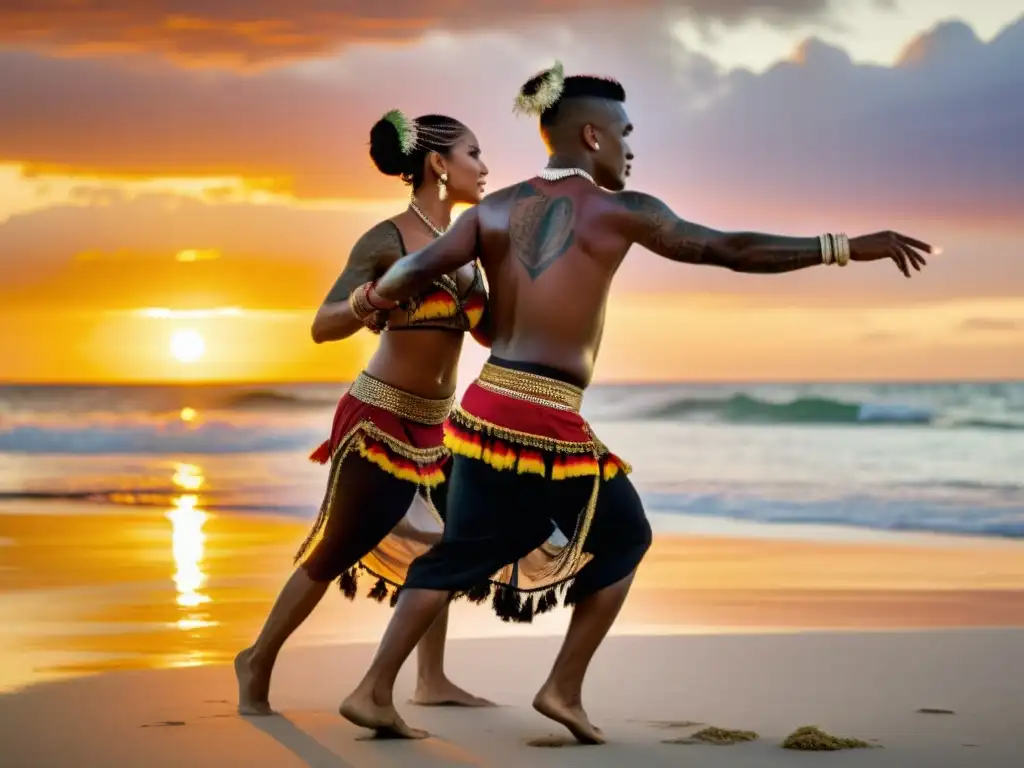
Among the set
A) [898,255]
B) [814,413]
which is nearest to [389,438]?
[898,255]

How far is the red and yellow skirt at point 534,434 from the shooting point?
5.18m

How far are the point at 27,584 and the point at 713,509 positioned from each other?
21.0ft

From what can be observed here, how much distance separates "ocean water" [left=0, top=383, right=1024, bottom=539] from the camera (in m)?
14.7

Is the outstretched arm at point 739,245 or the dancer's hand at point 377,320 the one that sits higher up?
the outstretched arm at point 739,245

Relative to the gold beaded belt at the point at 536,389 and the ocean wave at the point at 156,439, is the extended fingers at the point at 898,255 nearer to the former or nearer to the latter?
the gold beaded belt at the point at 536,389

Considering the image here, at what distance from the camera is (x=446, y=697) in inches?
238

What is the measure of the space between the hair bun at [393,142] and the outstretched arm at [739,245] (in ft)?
3.42

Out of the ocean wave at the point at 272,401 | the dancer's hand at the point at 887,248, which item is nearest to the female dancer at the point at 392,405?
the dancer's hand at the point at 887,248

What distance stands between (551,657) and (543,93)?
2.45 metres

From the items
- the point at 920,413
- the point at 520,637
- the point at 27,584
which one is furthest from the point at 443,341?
the point at 920,413

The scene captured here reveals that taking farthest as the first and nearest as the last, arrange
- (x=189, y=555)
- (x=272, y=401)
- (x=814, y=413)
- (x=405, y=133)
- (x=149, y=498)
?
1. (x=272, y=401)
2. (x=814, y=413)
3. (x=149, y=498)
4. (x=189, y=555)
5. (x=405, y=133)

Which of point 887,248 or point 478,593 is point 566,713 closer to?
point 478,593

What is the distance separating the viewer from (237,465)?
20.5 m

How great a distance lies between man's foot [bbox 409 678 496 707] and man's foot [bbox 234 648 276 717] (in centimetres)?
52
